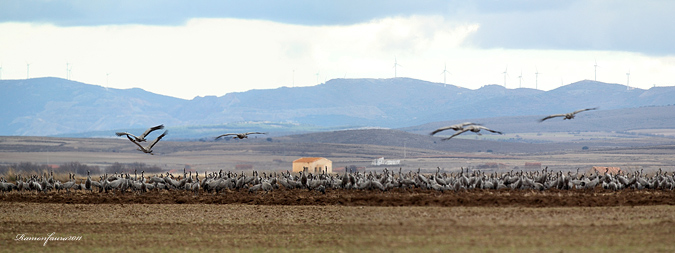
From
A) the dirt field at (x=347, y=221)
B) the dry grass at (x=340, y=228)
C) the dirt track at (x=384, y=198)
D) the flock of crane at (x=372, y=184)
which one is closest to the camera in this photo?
the dry grass at (x=340, y=228)

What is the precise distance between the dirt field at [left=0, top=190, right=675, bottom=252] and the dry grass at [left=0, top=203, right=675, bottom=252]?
30mm

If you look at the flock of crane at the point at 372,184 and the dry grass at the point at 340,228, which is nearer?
the dry grass at the point at 340,228

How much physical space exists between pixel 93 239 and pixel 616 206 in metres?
15.7

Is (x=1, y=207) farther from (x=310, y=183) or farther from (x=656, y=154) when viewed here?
(x=656, y=154)

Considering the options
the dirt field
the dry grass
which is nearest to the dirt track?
the dirt field

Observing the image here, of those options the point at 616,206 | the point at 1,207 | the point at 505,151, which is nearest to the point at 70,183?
the point at 1,207

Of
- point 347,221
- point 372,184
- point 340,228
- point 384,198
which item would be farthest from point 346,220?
point 372,184

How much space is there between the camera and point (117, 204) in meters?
31.9

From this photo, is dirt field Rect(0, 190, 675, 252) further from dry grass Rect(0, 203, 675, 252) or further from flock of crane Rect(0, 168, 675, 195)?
flock of crane Rect(0, 168, 675, 195)

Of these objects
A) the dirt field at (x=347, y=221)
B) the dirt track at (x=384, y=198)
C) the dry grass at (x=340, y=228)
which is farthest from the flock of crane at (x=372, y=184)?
the dry grass at (x=340, y=228)

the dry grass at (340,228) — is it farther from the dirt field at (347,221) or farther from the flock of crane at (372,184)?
the flock of crane at (372,184)

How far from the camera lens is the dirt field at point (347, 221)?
1872 cm

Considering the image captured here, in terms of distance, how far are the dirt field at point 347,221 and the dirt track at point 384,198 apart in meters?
0.04

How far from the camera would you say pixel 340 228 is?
78.9 ft
